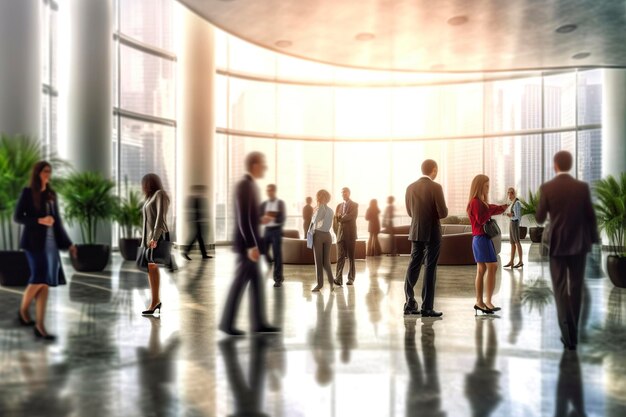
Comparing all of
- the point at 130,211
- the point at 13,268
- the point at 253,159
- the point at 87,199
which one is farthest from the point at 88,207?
the point at 253,159

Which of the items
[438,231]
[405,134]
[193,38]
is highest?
[193,38]

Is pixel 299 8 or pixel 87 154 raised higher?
pixel 299 8

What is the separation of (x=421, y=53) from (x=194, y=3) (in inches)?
175

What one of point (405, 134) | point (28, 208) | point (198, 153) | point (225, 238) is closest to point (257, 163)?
point (28, 208)

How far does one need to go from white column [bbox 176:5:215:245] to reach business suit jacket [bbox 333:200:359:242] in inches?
266

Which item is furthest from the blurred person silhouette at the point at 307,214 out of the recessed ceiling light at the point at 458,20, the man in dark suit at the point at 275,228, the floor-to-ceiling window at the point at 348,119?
the recessed ceiling light at the point at 458,20

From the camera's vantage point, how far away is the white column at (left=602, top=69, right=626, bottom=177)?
12805mm

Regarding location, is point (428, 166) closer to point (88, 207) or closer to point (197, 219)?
point (88, 207)

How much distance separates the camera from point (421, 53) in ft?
31.7

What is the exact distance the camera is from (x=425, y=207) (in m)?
5.50

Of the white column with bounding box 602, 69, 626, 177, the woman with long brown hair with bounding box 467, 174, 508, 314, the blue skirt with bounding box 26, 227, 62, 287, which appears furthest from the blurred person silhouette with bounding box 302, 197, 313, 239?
the white column with bounding box 602, 69, 626, 177

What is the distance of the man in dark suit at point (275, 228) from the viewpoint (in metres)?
6.26

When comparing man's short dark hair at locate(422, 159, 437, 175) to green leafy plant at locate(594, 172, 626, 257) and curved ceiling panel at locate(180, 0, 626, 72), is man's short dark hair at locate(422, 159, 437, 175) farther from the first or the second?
green leafy plant at locate(594, 172, 626, 257)

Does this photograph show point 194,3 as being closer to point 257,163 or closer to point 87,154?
point 257,163
